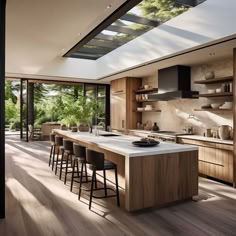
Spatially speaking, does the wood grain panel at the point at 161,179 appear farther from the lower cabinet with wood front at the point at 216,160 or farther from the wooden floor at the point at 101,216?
the lower cabinet with wood front at the point at 216,160

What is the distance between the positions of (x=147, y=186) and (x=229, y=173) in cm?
210

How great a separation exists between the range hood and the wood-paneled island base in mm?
2551

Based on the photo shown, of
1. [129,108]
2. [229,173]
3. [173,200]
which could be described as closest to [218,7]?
[229,173]

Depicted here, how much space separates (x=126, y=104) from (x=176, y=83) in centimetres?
246

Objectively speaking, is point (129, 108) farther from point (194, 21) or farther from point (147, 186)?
point (147, 186)

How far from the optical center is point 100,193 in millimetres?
3979

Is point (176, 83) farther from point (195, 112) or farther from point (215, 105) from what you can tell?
point (215, 105)

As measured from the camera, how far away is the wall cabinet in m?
8.20

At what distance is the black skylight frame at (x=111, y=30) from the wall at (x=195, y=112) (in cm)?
167

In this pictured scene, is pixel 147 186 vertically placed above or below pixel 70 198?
above

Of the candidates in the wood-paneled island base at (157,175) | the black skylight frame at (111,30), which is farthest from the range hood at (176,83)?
the wood-paneled island base at (157,175)

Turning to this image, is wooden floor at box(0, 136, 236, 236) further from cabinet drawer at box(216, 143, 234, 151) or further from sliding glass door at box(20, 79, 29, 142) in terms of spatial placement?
sliding glass door at box(20, 79, 29, 142)

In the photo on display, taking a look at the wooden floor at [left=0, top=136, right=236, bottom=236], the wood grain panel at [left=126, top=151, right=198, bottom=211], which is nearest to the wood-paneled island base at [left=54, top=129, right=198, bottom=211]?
the wood grain panel at [left=126, top=151, right=198, bottom=211]

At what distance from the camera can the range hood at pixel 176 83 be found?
590cm
